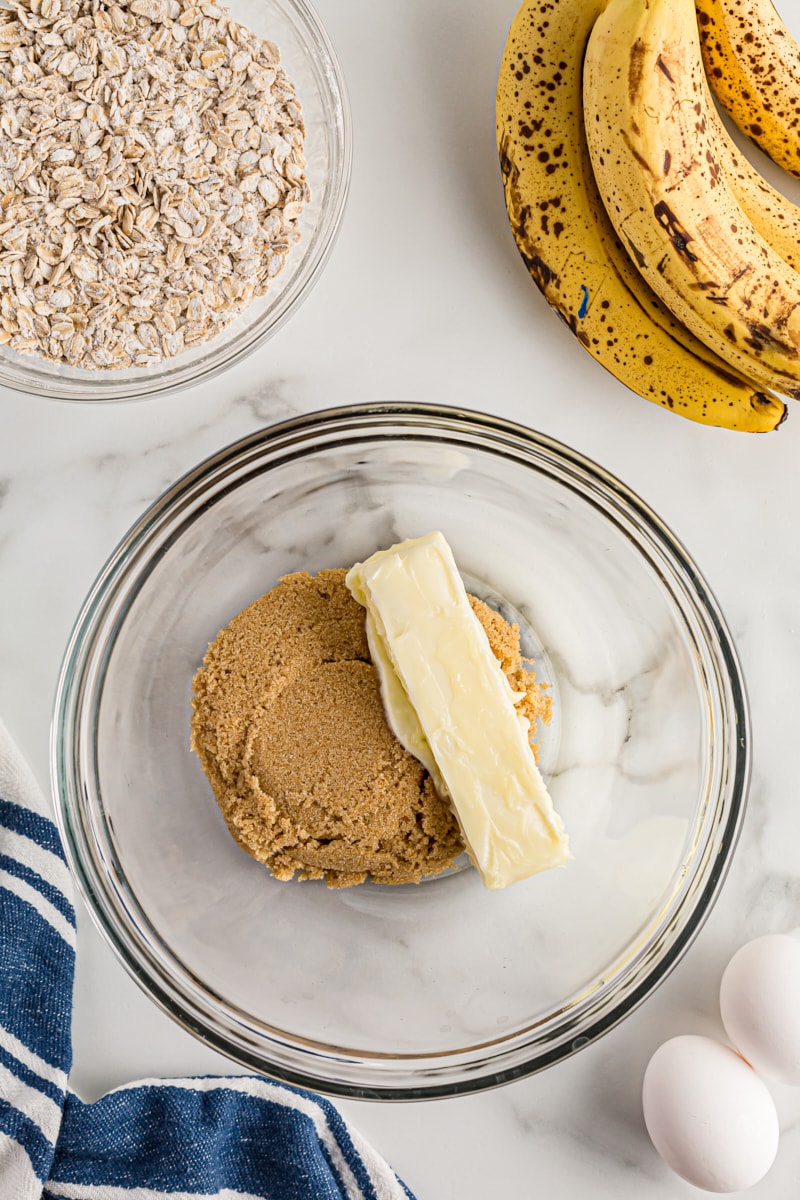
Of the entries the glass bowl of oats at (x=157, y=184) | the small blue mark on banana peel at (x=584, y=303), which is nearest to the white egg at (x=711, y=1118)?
the small blue mark on banana peel at (x=584, y=303)

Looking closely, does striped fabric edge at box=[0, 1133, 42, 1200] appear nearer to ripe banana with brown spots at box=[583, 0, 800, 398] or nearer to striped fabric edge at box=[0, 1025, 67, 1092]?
striped fabric edge at box=[0, 1025, 67, 1092]

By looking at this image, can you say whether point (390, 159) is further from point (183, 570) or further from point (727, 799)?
point (727, 799)

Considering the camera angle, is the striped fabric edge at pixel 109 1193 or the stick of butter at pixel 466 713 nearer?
the stick of butter at pixel 466 713

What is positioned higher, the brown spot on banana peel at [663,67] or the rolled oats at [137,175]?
the rolled oats at [137,175]

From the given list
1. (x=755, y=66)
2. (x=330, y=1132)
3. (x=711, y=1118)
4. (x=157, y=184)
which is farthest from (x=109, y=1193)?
(x=755, y=66)

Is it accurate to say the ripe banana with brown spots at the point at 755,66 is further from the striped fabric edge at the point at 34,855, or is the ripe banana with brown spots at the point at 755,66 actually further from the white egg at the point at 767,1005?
the striped fabric edge at the point at 34,855

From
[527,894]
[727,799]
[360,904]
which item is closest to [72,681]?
[360,904]
